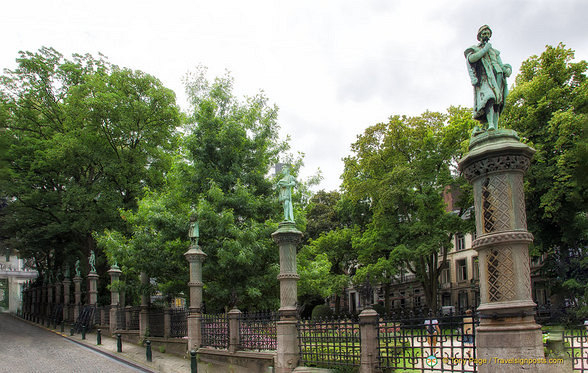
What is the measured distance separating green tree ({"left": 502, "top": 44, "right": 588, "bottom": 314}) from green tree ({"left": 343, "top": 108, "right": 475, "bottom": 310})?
4.43 metres

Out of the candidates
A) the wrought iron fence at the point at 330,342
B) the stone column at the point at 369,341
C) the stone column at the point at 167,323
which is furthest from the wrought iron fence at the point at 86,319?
the stone column at the point at 369,341

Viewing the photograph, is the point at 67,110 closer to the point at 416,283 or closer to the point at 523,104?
the point at 523,104

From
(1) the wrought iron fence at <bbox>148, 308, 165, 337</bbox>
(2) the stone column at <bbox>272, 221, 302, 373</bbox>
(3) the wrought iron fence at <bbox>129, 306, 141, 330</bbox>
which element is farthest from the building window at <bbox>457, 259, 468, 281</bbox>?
(2) the stone column at <bbox>272, 221, 302, 373</bbox>

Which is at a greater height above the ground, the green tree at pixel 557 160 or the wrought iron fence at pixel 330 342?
the green tree at pixel 557 160

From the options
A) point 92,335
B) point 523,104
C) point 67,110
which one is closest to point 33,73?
point 67,110

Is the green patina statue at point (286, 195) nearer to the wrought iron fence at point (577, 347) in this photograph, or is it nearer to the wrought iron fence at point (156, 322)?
the wrought iron fence at point (577, 347)

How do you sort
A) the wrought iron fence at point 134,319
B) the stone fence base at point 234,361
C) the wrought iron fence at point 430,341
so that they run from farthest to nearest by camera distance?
the wrought iron fence at point 134,319 → the stone fence base at point 234,361 → the wrought iron fence at point 430,341

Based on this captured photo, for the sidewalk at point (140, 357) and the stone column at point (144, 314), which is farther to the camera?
the stone column at point (144, 314)

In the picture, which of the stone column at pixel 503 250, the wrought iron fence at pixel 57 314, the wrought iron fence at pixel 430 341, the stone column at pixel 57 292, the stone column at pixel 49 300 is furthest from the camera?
the stone column at pixel 49 300

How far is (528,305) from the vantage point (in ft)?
20.6

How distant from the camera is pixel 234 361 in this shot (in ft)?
44.8

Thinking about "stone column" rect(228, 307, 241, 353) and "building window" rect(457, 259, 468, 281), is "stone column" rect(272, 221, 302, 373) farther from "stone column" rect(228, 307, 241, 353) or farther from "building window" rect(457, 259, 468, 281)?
"building window" rect(457, 259, 468, 281)

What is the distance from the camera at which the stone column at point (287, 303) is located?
1152 centimetres

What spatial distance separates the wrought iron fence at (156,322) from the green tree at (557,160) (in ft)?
56.7
